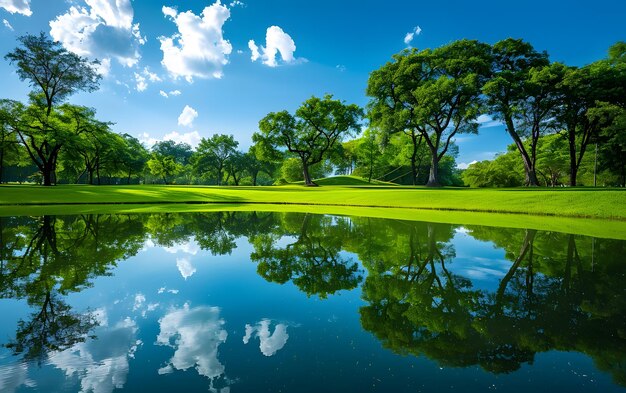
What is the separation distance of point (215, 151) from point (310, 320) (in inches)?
2983

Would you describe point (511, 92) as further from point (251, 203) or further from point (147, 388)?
point (147, 388)

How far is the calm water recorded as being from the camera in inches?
115

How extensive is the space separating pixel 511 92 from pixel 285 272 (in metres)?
36.2

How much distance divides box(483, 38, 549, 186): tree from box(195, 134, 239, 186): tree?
190 feet

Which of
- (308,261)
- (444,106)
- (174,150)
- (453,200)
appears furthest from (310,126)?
(174,150)

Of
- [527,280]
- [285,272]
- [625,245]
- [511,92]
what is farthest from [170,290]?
[511,92]

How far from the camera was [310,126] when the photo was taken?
48.8 m

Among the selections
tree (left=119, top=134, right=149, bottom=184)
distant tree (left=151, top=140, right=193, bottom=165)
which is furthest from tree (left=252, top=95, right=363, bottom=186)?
distant tree (left=151, top=140, right=193, bottom=165)

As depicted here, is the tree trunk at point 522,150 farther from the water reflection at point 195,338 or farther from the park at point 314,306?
the water reflection at point 195,338

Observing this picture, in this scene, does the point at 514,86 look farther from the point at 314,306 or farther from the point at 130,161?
the point at 130,161

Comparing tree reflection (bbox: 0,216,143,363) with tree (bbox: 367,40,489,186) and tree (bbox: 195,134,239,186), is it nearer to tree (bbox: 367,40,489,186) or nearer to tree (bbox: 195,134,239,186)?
tree (bbox: 367,40,489,186)

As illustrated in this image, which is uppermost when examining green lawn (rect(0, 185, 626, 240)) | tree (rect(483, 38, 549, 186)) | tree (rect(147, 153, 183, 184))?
tree (rect(483, 38, 549, 186))

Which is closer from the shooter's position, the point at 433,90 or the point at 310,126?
the point at 433,90

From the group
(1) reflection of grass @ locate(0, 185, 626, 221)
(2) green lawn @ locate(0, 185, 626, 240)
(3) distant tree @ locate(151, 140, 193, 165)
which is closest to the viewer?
(2) green lawn @ locate(0, 185, 626, 240)
